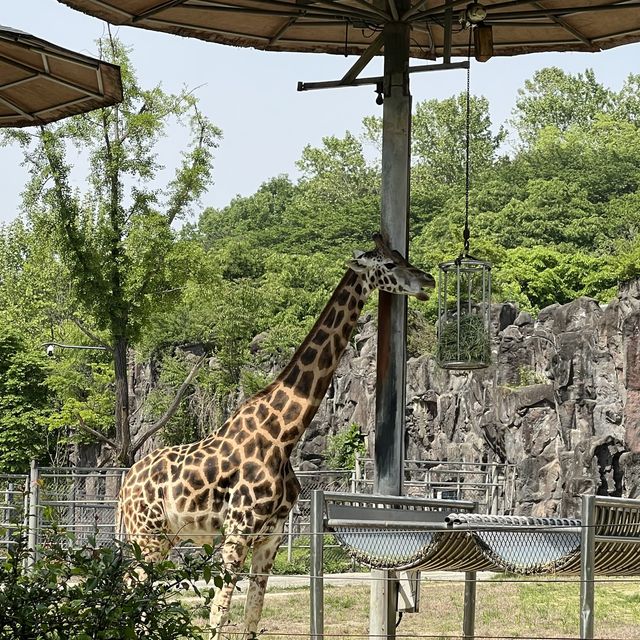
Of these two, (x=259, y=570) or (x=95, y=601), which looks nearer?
(x=95, y=601)

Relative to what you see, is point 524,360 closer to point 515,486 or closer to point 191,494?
point 515,486

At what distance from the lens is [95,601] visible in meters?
4.38

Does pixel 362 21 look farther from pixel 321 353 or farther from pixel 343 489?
pixel 343 489

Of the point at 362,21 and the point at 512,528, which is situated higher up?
the point at 362,21

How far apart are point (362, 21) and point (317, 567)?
4144 millimetres

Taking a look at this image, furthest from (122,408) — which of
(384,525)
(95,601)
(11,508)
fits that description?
(95,601)

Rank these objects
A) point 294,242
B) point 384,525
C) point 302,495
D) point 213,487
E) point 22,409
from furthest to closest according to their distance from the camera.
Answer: point 294,242 < point 22,409 < point 302,495 < point 213,487 < point 384,525

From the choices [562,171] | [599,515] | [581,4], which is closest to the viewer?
[599,515]

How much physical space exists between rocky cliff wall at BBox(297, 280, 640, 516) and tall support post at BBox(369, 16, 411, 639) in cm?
1553

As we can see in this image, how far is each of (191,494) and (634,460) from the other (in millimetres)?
16627

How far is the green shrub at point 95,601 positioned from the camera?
4.34 m

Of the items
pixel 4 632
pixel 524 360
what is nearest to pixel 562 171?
pixel 524 360

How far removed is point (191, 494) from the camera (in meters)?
8.35

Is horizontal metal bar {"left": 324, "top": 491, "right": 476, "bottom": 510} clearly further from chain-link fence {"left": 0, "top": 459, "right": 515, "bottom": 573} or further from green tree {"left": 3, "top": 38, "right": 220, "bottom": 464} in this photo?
green tree {"left": 3, "top": 38, "right": 220, "bottom": 464}
